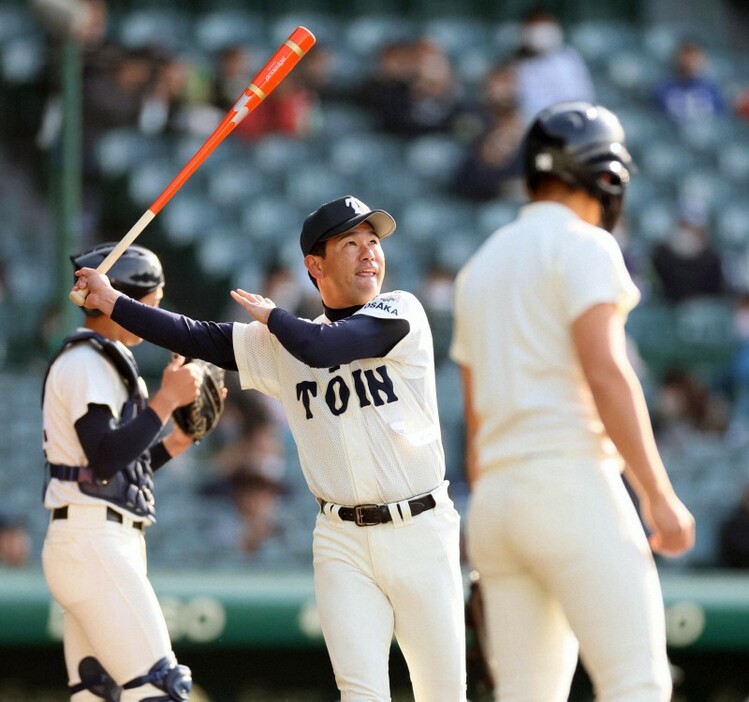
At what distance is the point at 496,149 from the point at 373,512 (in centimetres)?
806

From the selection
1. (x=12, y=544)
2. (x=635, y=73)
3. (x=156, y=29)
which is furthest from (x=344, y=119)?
(x=12, y=544)

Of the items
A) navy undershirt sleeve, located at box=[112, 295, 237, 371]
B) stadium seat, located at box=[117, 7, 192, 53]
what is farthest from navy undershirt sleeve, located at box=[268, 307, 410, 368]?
stadium seat, located at box=[117, 7, 192, 53]

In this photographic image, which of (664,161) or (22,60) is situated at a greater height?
(22,60)

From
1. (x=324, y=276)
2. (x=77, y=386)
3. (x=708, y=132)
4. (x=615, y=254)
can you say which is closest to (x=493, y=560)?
(x=615, y=254)

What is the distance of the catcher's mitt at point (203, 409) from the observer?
4453 mm

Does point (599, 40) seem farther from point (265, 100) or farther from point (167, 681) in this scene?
point (167, 681)

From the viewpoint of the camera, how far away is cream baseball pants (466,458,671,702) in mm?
2924

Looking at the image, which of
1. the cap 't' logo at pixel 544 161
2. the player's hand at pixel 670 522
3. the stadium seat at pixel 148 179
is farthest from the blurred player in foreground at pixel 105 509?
the stadium seat at pixel 148 179

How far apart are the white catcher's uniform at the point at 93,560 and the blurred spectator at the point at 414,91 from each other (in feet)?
27.0

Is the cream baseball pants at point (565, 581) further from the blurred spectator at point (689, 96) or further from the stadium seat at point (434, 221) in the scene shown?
the blurred spectator at point (689, 96)

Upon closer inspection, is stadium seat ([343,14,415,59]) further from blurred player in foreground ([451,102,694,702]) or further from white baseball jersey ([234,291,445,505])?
blurred player in foreground ([451,102,694,702])

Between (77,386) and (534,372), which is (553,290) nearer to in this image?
(534,372)

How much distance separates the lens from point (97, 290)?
382 cm

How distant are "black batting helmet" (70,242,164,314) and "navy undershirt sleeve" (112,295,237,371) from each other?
0.55 meters
